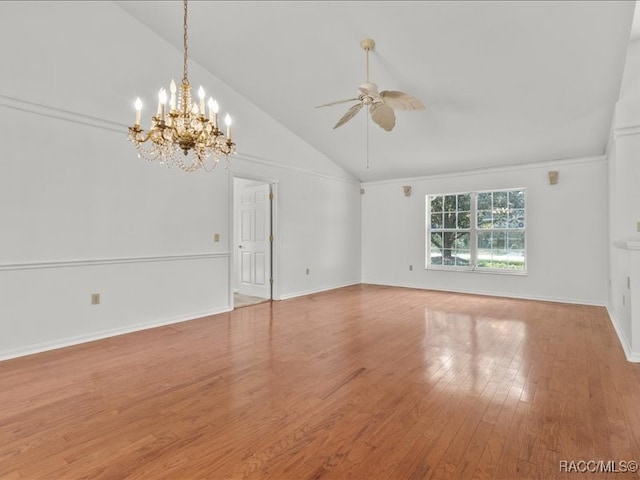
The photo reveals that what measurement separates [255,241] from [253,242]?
0.06m

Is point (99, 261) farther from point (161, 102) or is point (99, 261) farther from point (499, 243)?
point (499, 243)

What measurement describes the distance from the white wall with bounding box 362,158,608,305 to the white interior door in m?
2.93

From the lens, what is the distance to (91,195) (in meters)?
3.66

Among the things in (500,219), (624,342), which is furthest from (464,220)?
(624,342)

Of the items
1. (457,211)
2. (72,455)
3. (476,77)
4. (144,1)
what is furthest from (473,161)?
(72,455)

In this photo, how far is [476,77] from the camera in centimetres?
391

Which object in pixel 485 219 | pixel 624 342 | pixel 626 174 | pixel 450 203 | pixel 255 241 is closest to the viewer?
pixel 624 342

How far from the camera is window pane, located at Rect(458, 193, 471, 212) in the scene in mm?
6516

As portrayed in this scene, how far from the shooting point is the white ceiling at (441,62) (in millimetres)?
3158

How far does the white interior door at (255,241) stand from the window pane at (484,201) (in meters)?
3.87

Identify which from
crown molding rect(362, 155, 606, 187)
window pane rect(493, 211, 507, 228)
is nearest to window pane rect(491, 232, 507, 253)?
window pane rect(493, 211, 507, 228)

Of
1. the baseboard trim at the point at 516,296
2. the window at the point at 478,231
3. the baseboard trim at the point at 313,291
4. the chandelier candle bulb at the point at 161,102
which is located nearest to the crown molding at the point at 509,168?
the window at the point at 478,231

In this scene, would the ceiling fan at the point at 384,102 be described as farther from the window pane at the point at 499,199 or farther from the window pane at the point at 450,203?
the window pane at the point at 450,203

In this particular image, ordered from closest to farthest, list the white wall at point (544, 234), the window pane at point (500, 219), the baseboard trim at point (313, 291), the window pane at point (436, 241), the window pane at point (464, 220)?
the white wall at point (544, 234)
the baseboard trim at point (313, 291)
the window pane at point (500, 219)
the window pane at point (464, 220)
the window pane at point (436, 241)
